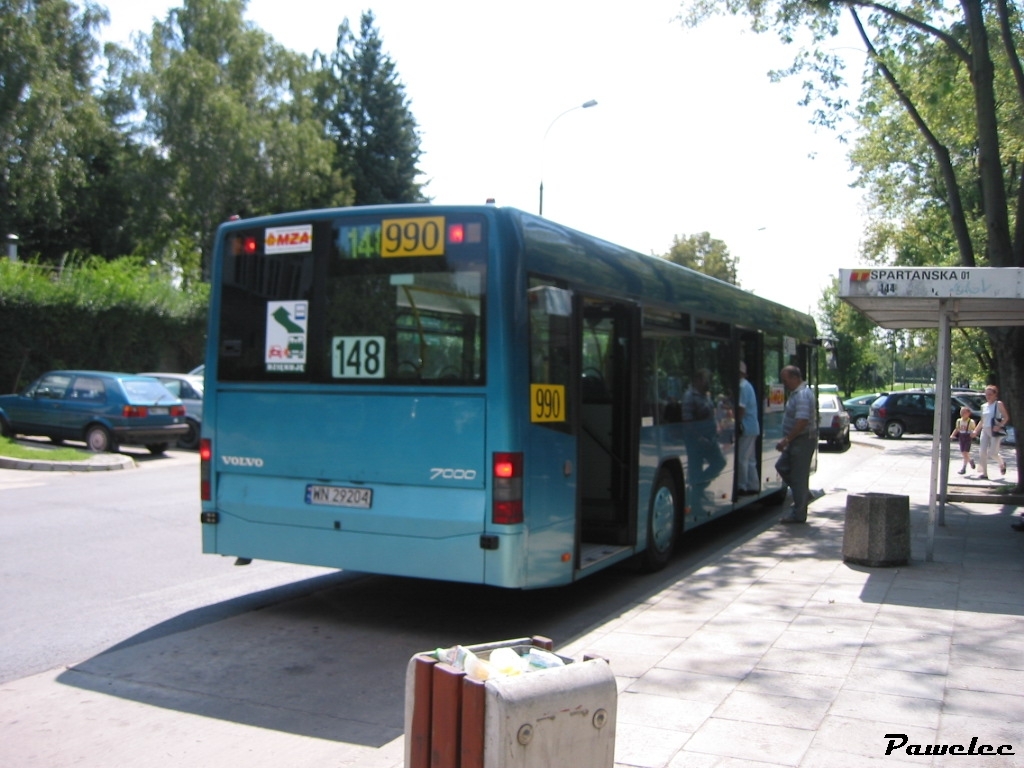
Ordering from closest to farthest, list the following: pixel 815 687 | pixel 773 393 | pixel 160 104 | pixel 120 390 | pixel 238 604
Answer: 1. pixel 815 687
2. pixel 238 604
3. pixel 773 393
4. pixel 120 390
5. pixel 160 104

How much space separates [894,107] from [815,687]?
24.5 metres

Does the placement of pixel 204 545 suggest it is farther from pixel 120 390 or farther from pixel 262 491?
pixel 120 390

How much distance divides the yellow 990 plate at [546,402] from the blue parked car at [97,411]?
14.9 meters

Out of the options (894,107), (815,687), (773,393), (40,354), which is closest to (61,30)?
(40,354)

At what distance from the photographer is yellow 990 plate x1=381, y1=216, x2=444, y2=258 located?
6879 mm

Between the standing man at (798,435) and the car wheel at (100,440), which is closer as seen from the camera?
the standing man at (798,435)

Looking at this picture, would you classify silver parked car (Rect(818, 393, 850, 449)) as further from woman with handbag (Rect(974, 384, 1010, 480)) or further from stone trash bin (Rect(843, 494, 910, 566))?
stone trash bin (Rect(843, 494, 910, 566))

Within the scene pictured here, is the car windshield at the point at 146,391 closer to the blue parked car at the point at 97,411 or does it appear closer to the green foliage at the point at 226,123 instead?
the blue parked car at the point at 97,411

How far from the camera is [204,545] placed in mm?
7637

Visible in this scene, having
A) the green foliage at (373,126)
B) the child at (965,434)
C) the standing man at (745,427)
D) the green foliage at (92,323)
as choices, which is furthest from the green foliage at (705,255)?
the standing man at (745,427)

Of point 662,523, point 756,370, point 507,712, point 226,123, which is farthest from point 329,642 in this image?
point 226,123

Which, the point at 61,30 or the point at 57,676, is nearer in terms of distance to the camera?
the point at 57,676

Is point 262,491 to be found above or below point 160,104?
below

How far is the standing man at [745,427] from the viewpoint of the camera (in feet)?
40.3
